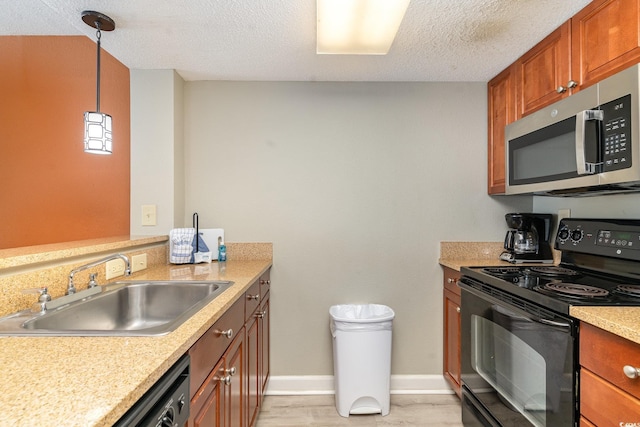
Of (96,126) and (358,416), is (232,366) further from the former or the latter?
(96,126)

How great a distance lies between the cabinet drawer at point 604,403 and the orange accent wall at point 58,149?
251 centimetres

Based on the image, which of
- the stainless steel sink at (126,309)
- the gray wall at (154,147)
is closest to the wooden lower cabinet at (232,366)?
the stainless steel sink at (126,309)

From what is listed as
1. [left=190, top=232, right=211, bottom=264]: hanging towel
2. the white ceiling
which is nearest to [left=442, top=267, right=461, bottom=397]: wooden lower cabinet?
the white ceiling

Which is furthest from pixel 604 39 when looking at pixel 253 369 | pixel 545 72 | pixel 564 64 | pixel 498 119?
pixel 253 369

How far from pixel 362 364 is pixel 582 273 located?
125cm

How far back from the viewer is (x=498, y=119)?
216cm

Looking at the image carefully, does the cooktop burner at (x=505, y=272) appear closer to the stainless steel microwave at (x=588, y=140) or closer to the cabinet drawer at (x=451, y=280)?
the cabinet drawer at (x=451, y=280)

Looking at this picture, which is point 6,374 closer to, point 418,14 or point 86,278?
point 86,278

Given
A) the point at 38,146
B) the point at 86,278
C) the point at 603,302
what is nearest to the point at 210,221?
the point at 86,278

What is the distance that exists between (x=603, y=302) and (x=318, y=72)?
1.85 meters

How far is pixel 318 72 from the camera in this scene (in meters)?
2.13

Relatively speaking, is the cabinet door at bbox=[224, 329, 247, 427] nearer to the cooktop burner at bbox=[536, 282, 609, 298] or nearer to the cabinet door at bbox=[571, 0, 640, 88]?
the cooktop burner at bbox=[536, 282, 609, 298]

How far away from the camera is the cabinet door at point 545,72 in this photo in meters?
1.56

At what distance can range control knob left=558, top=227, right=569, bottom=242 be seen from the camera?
181 cm
